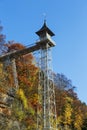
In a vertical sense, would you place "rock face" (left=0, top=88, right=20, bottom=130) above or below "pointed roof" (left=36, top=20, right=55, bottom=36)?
below

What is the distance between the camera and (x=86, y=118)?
49125mm

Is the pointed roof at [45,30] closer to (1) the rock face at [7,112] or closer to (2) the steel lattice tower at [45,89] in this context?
(2) the steel lattice tower at [45,89]

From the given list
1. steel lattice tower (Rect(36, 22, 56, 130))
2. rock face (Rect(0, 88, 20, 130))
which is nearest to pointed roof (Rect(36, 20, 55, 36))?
steel lattice tower (Rect(36, 22, 56, 130))

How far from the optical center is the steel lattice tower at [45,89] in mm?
34081

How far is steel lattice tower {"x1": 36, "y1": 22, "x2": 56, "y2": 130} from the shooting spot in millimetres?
34081

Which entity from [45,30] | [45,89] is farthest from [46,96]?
[45,30]

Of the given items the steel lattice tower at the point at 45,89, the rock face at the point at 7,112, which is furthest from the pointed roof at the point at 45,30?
the rock face at the point at 7,112

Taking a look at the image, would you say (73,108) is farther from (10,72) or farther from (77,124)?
(10,72)

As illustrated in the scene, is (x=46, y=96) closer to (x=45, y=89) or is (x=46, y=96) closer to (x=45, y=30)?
(x=45, y=89)

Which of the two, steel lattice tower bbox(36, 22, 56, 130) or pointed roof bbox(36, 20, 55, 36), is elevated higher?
pointed roof bbox(36, 20, 55, 36)

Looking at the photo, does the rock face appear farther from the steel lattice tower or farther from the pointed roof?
the pointed roof

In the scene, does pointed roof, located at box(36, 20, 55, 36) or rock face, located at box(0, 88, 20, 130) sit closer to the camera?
rock face, located at box(0, 88, 20, 130)

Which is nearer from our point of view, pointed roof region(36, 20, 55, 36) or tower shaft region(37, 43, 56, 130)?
tower shaft region(37, 43, 56, 130)

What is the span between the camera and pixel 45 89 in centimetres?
3550
